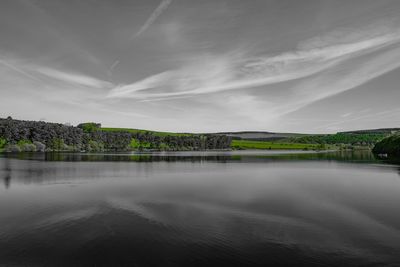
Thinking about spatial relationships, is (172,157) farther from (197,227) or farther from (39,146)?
(39,146)

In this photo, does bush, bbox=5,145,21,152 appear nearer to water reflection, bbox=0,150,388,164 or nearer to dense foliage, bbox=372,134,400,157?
water reflection, bbox=0,150,388,164

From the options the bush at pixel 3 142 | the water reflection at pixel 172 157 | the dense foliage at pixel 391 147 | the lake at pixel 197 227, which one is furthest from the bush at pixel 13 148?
the dense foliage at pixel 391 147

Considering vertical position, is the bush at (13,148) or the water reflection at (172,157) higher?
the bush at (13,148)

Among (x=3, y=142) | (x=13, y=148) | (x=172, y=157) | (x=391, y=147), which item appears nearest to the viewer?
(x=172, y=157)

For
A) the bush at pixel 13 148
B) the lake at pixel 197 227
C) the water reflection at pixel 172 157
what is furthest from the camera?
the bush at pixel 13 148

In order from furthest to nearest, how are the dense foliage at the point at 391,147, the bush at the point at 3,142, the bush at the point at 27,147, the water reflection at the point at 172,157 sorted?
the bush at the point at 3,142
the bush at the point at 27,147
the dense foliage at the point at 391,147
the water reflection at the point at 172,157

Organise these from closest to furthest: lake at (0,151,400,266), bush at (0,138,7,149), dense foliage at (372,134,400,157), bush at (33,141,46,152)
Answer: lake at (0,151,400,266)
dense foliage at (372,134,400,157)
bush at (0,138,7,149)
bush at (33,141,46,152)

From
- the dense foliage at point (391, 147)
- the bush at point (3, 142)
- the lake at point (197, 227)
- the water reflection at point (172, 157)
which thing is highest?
the bush at point (3, 142)

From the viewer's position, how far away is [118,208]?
979 inches

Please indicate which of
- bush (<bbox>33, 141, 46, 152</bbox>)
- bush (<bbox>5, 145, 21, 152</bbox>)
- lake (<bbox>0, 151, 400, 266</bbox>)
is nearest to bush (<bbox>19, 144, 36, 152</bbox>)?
bush (<bbox>33, 141, 46, 152</bbox>)

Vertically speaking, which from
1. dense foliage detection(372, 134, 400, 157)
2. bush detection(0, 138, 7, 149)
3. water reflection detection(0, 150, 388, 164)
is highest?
Answer: bush detection(0, 138, 7, 149)

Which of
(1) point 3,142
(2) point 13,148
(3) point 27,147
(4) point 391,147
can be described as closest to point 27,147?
(3) point 27,147

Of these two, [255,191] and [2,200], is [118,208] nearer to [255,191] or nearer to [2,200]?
[2,200]

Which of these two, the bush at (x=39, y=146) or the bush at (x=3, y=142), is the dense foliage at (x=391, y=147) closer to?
the bush at (x=39, y=146)
